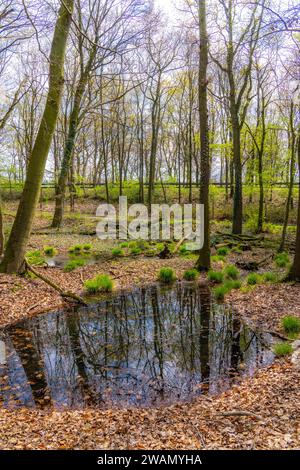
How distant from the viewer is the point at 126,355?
573cm

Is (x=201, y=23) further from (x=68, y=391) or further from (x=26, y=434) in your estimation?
(x=26, y=434)

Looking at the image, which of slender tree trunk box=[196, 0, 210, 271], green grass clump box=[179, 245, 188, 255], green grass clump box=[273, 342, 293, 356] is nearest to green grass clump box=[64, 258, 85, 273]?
slender tree trunk box=[196, 0, 210, 271]

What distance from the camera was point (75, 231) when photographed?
19.8m

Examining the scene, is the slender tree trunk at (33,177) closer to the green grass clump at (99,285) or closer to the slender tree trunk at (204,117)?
the green grass clump at (99,285)

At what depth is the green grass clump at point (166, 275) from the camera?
33.3 ft

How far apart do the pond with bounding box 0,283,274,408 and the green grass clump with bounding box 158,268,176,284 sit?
5.99 ft

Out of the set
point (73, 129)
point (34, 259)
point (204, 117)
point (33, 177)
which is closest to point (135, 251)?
point (34, 259)

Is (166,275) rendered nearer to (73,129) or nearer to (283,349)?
(283,349)

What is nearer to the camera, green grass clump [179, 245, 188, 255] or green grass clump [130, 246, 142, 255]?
green grass clump [179, 245, 188, 255]

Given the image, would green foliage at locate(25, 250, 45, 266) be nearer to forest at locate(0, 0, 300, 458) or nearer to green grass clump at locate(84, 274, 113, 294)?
forest at locate(0, 0, 300, 458)

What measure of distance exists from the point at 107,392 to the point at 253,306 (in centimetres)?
419

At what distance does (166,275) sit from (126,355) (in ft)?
15.1

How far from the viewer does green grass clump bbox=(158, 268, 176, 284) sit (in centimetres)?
1016
